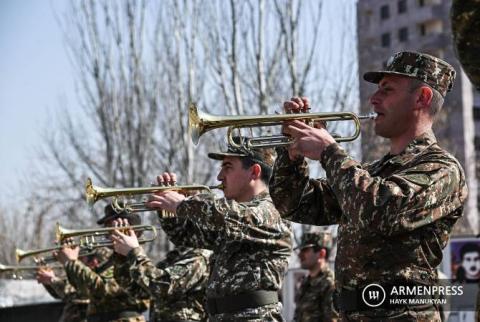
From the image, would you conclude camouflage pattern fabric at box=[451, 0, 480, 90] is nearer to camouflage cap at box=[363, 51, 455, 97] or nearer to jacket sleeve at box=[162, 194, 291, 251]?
camouflage cap at box=[363, 51, 455, 97]

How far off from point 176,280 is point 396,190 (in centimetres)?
387

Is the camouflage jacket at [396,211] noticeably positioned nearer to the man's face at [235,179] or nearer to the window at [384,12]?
the man's face at [235,179]

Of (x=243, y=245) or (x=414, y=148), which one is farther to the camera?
(x=243, y=245)

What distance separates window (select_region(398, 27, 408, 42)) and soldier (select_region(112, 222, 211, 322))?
181ft

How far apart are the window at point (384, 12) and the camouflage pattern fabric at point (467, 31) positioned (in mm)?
60125

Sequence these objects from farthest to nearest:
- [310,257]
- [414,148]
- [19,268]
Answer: [19,268] < [310,257] < [414,148]

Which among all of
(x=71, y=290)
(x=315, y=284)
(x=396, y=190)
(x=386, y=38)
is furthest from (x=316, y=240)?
(x=386, y=38)

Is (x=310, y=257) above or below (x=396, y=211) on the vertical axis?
below

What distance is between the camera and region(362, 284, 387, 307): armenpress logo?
4164mm

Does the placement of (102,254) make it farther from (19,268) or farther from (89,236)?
(89,236)

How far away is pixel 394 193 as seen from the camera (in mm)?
4039

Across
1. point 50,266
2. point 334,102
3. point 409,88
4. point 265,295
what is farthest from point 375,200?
point 334,102

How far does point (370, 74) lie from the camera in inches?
187

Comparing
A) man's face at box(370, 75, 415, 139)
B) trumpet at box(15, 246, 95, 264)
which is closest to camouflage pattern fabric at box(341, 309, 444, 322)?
man's face at box(370, 75, 415, 139)
